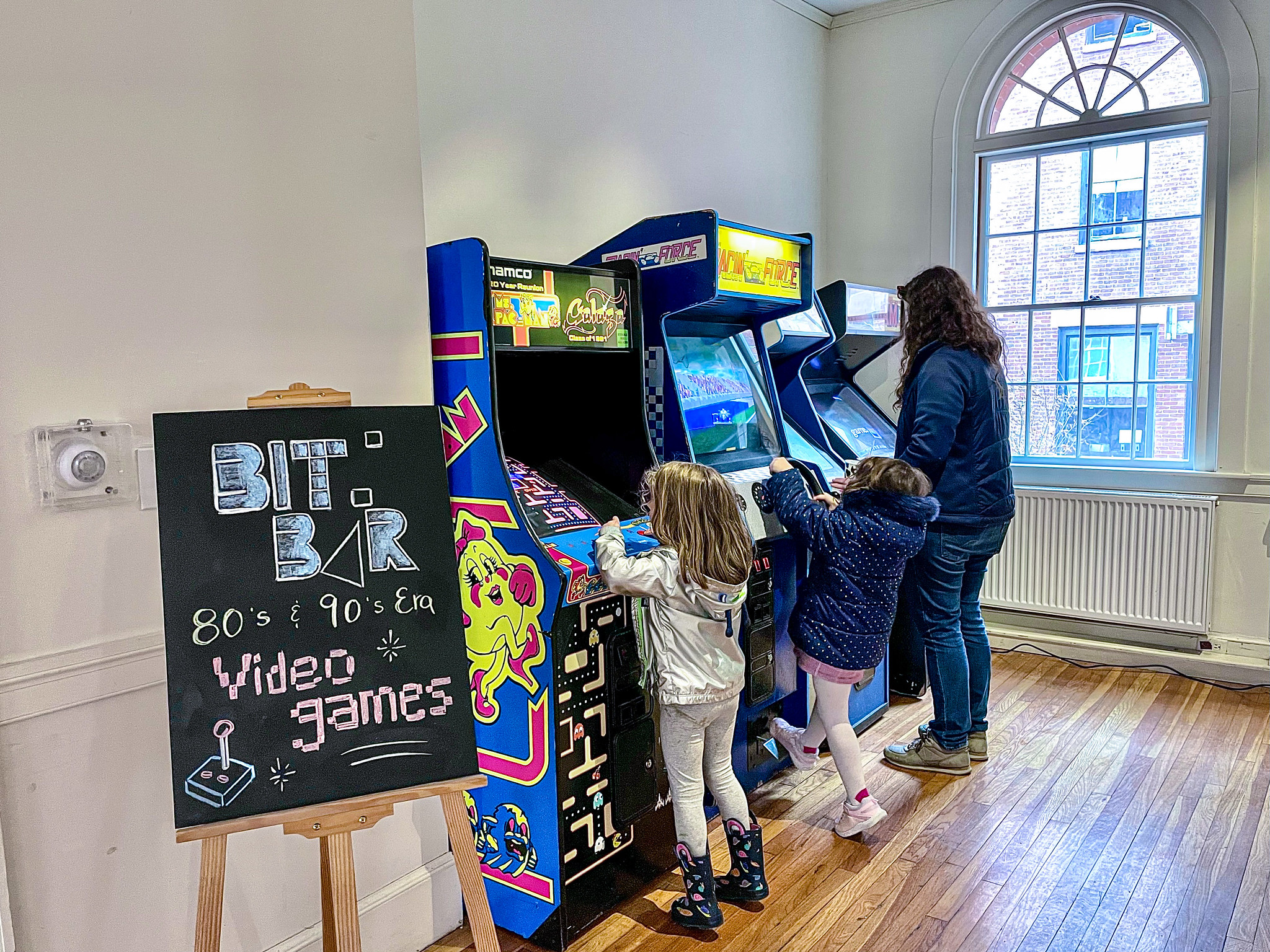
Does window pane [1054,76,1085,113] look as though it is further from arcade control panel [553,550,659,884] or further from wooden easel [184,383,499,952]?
wooden easel [184,383,499,952]

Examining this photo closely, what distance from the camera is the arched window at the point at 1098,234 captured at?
4164 millimetres

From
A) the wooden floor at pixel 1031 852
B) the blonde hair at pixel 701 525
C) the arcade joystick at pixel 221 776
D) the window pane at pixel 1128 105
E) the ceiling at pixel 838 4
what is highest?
the ceiling at pixel 838 4

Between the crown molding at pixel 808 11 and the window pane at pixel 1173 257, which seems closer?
the window pane at pixel 1173 257

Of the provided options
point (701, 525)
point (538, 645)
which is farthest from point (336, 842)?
point (701, 525)

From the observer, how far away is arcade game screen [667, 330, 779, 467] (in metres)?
2.97

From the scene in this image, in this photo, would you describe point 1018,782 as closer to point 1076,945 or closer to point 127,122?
point 1076,945

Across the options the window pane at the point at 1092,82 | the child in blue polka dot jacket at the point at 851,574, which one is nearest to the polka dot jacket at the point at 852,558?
the child in blue polka dot jacket at the point at 851,574

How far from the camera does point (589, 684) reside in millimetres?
2250

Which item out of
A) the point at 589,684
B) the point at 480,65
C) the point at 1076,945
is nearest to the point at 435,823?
the point at 589,684

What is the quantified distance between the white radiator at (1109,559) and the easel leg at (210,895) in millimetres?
3956

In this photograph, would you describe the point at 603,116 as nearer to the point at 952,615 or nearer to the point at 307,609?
the point at 952,615

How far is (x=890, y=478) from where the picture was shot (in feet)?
8.77

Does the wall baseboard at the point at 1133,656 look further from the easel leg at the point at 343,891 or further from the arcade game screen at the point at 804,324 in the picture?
the easel leg at the point at 343,891

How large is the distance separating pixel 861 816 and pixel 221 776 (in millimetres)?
1849
